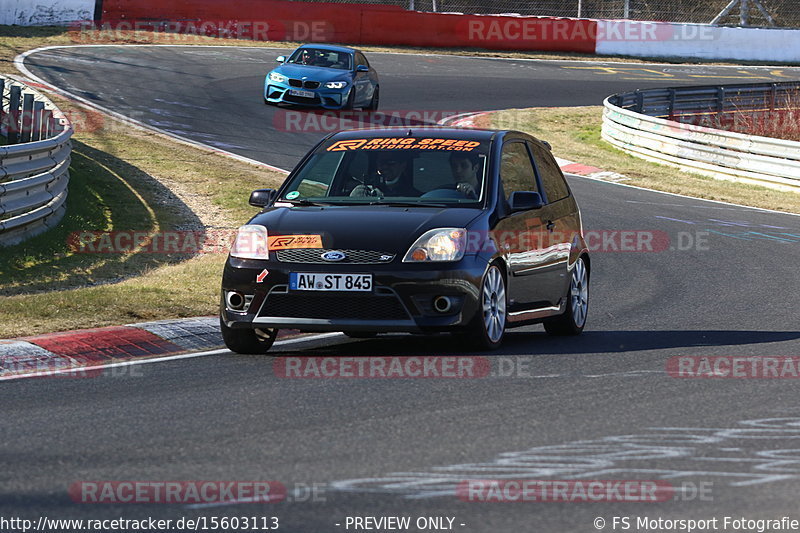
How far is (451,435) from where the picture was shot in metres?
6.32

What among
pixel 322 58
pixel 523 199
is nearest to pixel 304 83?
pixel 322 58

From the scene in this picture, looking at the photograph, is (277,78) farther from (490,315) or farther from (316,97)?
(490,315)

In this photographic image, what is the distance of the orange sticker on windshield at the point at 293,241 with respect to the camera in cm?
865

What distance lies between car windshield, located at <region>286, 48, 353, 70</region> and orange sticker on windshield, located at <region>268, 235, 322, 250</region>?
19140 mm

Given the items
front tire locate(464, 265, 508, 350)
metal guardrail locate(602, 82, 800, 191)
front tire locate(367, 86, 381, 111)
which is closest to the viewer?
front tire locate(464, 265, 508, 350)

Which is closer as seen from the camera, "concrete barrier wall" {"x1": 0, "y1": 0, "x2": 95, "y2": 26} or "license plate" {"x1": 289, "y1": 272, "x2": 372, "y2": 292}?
"license plate" {"x1": 289, "y1": 272, "x2": 372, "y2": 292}

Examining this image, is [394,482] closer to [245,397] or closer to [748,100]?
[245,397]

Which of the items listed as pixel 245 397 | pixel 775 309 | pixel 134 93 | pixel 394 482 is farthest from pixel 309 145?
pixel 394 482

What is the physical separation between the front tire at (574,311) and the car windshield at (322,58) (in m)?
17.5

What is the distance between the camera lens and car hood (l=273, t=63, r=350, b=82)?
88.3ft

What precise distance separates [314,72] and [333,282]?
1908cm

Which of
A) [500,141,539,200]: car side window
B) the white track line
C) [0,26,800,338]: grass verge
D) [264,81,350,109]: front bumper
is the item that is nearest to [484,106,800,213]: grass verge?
[0,26,800,338]: grass verge

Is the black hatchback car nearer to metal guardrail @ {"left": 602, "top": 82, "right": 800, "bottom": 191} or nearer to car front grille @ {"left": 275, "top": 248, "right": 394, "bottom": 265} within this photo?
car front grille @ {"left": 275, "top": 248, "right": 394, "bottom": 265}

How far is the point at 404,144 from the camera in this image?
385 inches
